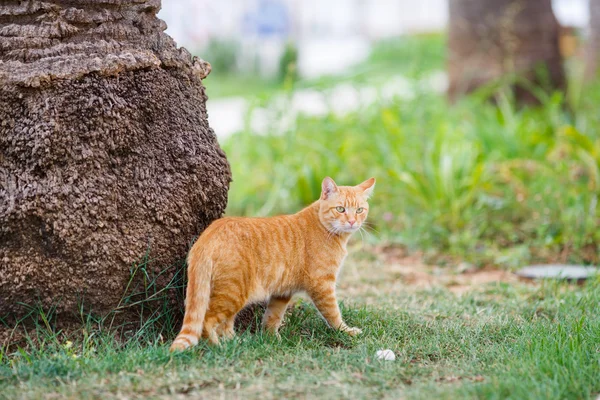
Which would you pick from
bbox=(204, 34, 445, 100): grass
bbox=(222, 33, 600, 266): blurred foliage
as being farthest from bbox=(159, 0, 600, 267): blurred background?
bbox=(204, 34, 445, 100): grass

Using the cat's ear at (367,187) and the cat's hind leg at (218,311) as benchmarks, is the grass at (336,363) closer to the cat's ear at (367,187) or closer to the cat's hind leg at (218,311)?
the cat's hind leg at (218,311)

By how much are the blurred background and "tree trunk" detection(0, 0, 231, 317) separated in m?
3.25

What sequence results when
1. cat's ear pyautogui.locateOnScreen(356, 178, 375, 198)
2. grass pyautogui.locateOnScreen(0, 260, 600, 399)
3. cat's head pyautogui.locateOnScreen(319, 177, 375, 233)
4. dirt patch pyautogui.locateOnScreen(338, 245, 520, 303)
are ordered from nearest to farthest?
1. grass pyautogui.locateOnScreen(0, 260, 600, 399)
2. cat's head pyautogui.locateOnScreen(319, 177, 375, 233)
3. cat's ear pyautogui.locateOnScreen(356, 178, 375, 198)
4. dirt patch pyautogui.locateOnScreen(338, 245, 520, 303)

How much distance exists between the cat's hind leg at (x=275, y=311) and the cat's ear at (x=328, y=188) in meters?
0.63

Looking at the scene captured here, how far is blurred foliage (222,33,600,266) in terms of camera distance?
672 centimetres

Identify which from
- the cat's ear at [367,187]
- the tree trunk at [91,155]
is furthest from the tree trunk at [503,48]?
the tree trunk at [91,155]

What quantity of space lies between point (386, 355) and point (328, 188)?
109 centimetres

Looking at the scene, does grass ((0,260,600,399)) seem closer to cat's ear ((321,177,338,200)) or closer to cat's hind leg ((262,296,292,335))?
cat's hind leg ((262,296,292,335))

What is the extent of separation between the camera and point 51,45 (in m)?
3.90

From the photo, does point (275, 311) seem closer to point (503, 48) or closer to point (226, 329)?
point (226, 329)

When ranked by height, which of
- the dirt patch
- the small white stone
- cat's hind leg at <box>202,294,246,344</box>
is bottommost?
the dirt patch

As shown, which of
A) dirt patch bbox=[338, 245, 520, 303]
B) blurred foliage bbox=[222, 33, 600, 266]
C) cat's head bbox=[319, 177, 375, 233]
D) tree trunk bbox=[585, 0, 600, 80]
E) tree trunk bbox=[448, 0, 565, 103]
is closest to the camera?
cat's head bbox=[319, 177, 375, 233]

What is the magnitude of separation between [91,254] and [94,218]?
178 mm

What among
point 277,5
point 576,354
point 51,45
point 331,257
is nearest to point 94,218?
point 51,45
